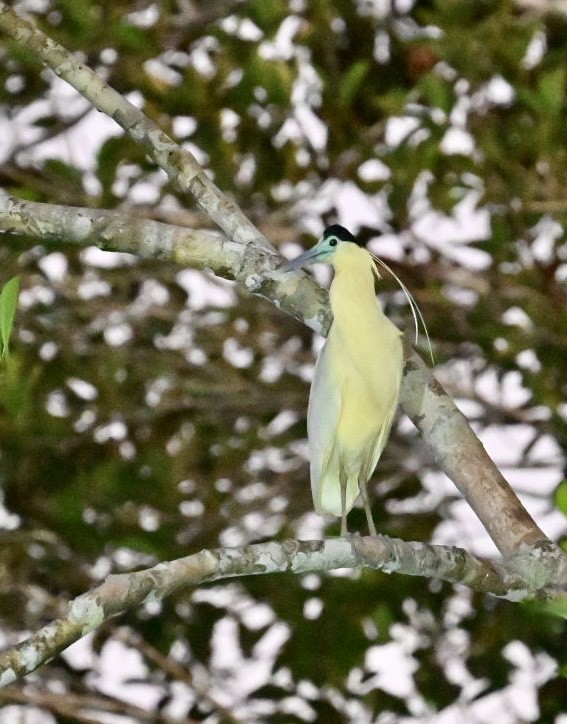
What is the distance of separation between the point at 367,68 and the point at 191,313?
0.75 m

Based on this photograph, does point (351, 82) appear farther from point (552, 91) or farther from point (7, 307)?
point (7, 307)

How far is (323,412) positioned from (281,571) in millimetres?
325

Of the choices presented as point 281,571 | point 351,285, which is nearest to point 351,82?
point 351,285

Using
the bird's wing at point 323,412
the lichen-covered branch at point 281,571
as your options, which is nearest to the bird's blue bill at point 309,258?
the bird's wing at point 323,412

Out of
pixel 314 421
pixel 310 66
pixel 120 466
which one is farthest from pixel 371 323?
pixel 310 66

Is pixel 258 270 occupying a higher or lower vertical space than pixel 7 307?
lower

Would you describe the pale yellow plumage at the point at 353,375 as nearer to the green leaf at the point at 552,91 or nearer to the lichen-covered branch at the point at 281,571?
the lichen-covered branch at the point at 281,571

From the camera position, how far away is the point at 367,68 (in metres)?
2.64

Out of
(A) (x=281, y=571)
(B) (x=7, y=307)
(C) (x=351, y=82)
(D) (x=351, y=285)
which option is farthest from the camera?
(C) (x=351, y=82)

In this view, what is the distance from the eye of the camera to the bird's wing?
153cm

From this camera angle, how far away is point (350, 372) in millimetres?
1505

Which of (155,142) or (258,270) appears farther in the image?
(155,142)

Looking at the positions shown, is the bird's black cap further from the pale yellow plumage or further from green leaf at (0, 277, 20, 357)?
green leaf at (0, 277, 20, 357)

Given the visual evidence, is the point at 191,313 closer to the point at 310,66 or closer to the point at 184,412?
the point at 184,412
